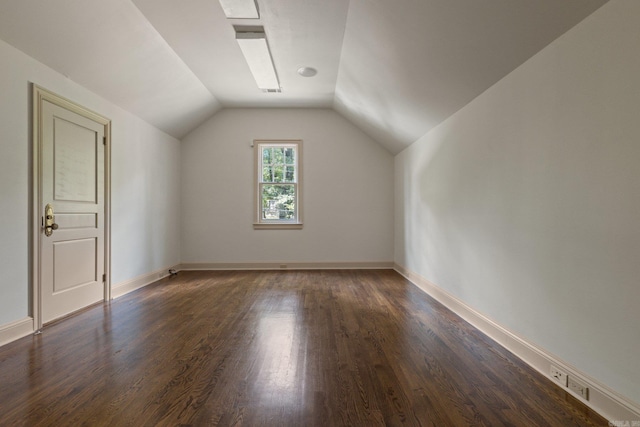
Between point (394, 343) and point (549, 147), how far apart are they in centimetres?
181

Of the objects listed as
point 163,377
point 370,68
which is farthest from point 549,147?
point 163,377

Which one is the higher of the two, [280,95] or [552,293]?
[280,95]

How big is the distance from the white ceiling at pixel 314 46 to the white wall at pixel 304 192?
1134mm

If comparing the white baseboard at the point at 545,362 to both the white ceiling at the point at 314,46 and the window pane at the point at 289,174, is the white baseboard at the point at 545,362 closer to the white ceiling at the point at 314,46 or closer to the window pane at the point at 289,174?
the white ceiling at the point at 314,46

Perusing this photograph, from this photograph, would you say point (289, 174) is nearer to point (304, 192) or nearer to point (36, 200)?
point (304, 192)

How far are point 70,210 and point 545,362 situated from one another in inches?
174

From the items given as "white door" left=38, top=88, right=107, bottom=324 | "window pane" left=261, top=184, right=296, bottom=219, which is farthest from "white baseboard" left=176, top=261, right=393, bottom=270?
"white door" left=38, top=88, right=107, bottom=324

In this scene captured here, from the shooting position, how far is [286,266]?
6.43 meters

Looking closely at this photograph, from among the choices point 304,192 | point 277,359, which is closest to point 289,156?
point 304,192

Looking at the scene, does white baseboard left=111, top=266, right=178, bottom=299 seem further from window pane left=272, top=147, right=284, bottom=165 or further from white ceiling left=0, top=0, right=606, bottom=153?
window pane left=272, top=147, right=284, bottom=165

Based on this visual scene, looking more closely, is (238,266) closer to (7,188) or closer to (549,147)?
(7,188)

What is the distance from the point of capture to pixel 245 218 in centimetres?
641

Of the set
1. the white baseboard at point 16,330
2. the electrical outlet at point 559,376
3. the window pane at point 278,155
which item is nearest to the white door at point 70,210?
the white baseboard at point 16,330

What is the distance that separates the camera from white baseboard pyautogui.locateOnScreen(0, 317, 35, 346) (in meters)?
2.68
